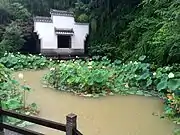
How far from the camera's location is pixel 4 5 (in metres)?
17.8

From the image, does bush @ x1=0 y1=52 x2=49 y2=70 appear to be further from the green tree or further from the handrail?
the handrail

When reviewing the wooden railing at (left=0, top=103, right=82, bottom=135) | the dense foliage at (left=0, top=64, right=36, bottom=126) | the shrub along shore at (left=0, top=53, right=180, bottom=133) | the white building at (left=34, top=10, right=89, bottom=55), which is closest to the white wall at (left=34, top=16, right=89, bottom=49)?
the white building at (left=34, top=10, right=89, bottom=55)

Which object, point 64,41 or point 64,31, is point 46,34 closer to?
point 64,31

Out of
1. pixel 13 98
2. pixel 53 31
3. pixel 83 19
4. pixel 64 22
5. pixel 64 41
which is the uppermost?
pixel 83 19

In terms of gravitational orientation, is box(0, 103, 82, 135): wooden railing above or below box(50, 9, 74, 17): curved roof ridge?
below

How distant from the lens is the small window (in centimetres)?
1827

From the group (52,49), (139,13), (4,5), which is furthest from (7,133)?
(4,5)

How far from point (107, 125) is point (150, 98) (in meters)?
2.33

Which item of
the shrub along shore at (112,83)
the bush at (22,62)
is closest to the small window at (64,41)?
the bush at (22,62)

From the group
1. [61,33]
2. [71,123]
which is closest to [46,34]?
[61,33]

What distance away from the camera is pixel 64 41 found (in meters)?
18.5

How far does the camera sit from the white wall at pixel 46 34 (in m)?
17.4

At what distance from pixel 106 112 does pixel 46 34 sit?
12.2 meters

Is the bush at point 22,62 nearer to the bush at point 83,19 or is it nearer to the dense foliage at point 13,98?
the dense foliage at point 13,98
